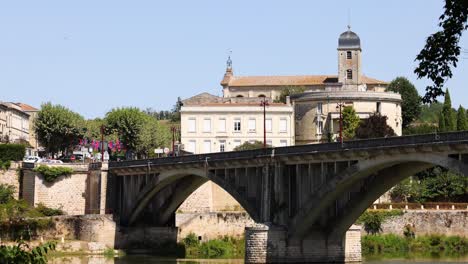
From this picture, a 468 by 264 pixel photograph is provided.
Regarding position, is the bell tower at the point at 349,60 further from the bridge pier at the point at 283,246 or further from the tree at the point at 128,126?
the bridge pier at the point at 283,246

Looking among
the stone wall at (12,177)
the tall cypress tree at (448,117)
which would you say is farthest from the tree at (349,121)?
the stone wall at (12,177)

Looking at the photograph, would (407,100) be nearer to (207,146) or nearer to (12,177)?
(207,146)

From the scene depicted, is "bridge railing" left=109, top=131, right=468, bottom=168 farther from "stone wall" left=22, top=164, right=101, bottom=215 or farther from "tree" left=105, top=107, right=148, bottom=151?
"tree" left=105, top=107, right=148, bottom=151

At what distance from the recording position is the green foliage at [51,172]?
83500mm

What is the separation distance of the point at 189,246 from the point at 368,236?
540 inches

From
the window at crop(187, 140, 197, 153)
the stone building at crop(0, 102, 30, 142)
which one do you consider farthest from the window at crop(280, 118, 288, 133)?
the stone building at crop(0, 102, 30, 142)

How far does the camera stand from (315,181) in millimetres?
57844

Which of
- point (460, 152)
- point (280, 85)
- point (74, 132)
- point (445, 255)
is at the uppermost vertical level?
point (280, 85)

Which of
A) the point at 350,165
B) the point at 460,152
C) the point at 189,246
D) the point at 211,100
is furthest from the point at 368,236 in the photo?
the point at 211,100

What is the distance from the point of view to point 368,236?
82.6 m

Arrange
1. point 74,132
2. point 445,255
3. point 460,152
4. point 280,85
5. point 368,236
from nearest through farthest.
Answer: point 460,152
point 445,255
point 368,236
point 74,132
point 280,85

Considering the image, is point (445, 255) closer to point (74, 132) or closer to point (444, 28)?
point (74, 132)

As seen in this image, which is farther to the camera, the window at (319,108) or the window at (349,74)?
the window at (349,74)

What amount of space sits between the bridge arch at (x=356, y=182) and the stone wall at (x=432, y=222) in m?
26.0
